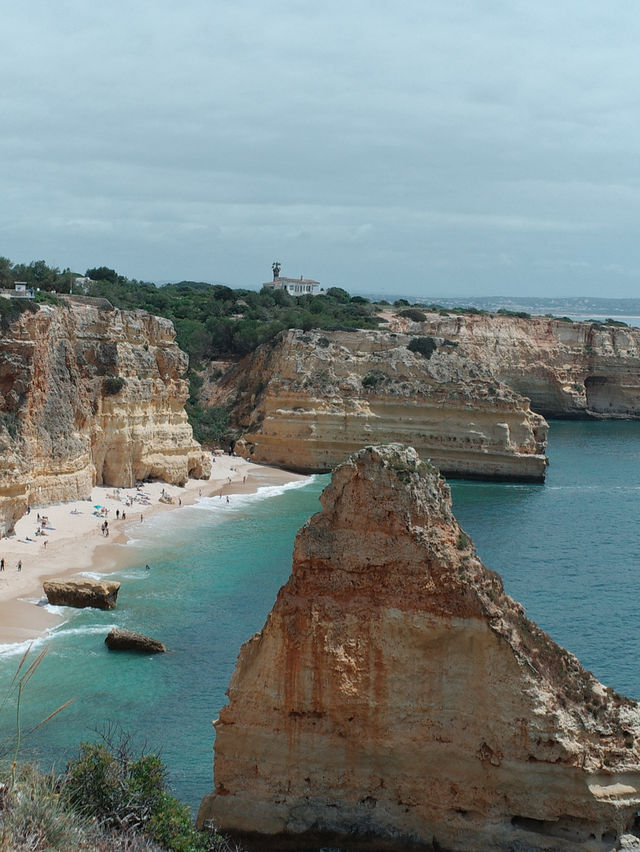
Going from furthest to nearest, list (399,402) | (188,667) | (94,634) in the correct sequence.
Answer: (399,402), (94,634), (188,667)

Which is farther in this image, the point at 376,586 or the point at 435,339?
the point at 435,339

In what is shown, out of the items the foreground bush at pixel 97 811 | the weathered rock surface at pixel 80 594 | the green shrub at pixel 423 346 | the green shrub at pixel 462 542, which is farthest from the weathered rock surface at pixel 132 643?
the green shrub at pixel 423 346

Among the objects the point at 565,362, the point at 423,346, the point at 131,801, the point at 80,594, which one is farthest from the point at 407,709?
the point at 565,362

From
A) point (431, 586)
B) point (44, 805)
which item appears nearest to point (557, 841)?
point (431, 586)

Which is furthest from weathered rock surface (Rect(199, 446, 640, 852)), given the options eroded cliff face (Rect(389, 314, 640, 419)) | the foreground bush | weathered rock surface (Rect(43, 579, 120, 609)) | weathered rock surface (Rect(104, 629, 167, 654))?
eroded cliff face (Rect(389, 314, 640, 419))

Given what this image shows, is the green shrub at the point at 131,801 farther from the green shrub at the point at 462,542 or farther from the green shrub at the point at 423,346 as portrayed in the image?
the green shrub at the point at 423,346

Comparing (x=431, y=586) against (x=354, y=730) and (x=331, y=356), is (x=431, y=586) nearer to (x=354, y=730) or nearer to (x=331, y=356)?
(x=354, y=730)
